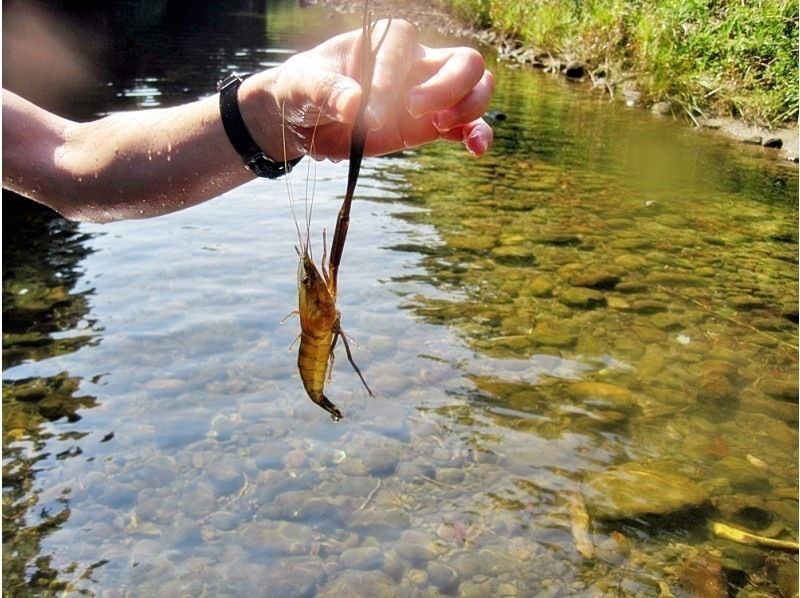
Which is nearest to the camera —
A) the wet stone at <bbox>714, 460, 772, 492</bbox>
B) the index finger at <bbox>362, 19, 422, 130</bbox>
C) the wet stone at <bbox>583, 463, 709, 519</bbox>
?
the index finger at <bbox>362, 19, 422, 130</bbox>

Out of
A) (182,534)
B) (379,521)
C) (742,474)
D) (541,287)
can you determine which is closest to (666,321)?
(541,287)

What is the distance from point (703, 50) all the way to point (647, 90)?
1.45 meters

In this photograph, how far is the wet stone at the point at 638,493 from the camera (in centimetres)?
482

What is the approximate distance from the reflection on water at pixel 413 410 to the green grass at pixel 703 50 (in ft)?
23.5

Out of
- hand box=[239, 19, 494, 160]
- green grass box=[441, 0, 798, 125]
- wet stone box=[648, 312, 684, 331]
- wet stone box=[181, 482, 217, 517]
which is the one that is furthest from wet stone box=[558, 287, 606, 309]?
green grass box=[441, 0, 798, 125]

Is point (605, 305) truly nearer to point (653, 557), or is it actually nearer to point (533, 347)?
point (533, 347)

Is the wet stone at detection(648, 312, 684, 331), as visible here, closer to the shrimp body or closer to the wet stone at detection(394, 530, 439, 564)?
the wet stone at detection(394, 530, 439, 564)

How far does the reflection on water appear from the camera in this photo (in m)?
4.45

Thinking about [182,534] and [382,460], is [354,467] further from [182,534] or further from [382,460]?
[182,534]

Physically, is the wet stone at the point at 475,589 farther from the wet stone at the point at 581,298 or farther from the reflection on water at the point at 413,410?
the wet stone at the point at 581,298

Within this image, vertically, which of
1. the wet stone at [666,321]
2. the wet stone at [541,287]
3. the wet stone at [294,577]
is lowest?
the wet stone at [294,577]

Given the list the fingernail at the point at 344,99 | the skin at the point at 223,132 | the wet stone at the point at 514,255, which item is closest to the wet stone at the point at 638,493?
the skin at the point at 223,132

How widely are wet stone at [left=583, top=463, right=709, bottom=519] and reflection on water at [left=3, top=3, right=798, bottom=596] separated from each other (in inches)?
0.8

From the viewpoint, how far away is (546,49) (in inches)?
944
